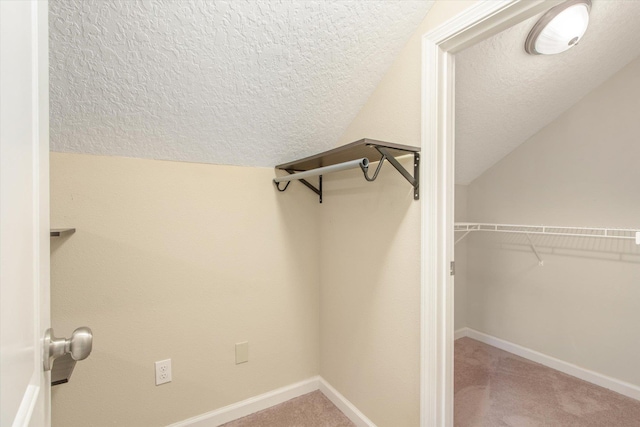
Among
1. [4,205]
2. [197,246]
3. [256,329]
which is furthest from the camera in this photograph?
[256,329]

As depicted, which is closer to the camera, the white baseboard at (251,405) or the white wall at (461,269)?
the white baseboard at (251,405)

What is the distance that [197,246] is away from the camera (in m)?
1.62

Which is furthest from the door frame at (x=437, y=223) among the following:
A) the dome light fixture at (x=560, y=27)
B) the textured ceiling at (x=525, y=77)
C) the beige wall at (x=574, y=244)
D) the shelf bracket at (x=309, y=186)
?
the beige wall at (x=574, y=244)

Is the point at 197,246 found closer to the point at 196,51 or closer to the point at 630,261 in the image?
the point at 196,51

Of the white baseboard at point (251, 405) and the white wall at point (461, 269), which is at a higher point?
the white wall at point (461, 269)

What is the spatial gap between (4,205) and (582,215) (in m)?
2.75

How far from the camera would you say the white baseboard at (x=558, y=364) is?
192 cm

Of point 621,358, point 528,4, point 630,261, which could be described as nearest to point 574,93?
point 630,261

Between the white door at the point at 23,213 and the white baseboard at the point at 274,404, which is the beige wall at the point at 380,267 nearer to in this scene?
the white baseboard at the point at 274,404

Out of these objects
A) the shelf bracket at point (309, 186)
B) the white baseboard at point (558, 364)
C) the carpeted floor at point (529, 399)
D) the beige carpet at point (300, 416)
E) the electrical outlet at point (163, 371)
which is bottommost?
the carpeted floor at point (529, 399)

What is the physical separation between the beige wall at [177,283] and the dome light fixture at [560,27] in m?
1.38

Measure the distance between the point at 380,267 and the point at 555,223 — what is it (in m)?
1.58

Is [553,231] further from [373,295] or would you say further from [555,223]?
[373,295]

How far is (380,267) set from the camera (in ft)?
5.00
